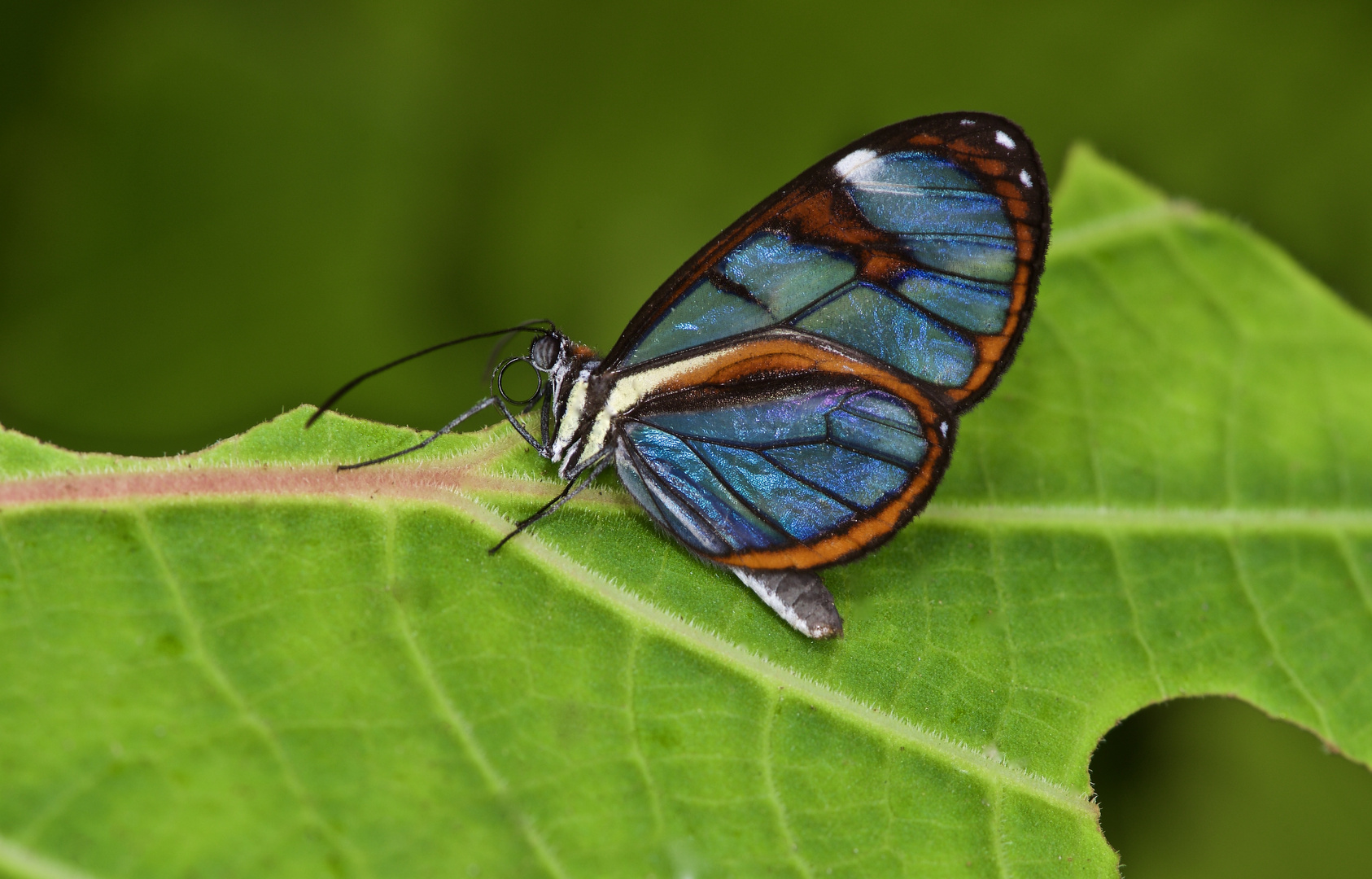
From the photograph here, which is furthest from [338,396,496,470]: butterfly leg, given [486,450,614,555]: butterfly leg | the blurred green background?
the blurred green background

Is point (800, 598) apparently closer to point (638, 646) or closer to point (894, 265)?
point (638, 646)

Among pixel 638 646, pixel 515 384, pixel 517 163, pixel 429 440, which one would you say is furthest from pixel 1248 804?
pixel 517 163

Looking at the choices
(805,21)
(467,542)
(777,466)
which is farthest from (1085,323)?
(467,542)

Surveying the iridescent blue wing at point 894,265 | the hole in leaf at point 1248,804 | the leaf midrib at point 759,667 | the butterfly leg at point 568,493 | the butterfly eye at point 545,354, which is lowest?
the hole in leaf at point 1248,804

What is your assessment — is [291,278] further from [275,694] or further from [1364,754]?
[1364,754]

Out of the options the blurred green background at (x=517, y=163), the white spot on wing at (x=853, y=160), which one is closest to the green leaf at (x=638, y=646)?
the blurred green background at (x=517, y=163)

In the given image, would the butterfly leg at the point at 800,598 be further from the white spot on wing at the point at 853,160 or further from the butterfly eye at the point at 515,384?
the white spot on wing at the point at 853,160

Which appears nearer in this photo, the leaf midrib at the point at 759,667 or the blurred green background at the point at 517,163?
the leaf midrib at the point at 759,667
